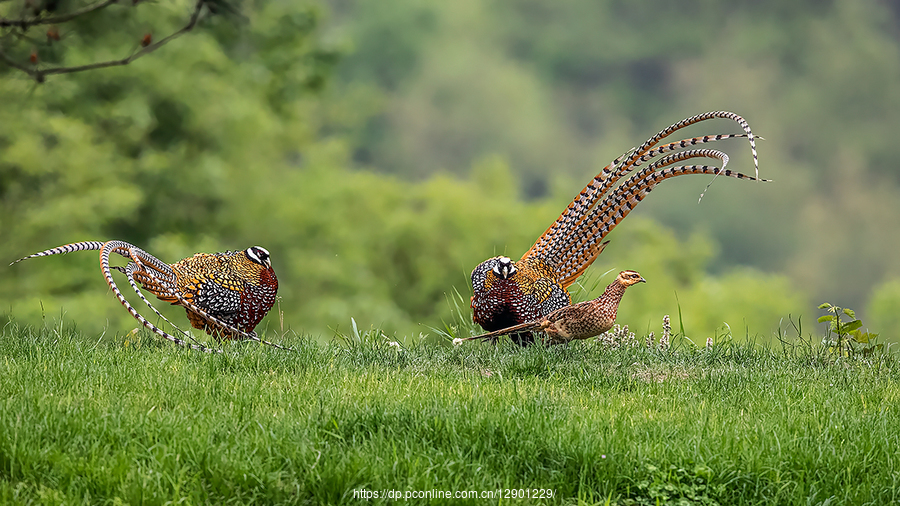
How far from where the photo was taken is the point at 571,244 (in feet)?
22.4

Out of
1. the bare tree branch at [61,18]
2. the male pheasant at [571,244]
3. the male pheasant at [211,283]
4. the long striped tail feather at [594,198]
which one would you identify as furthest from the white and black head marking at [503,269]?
the bare tree branch at [61,18]

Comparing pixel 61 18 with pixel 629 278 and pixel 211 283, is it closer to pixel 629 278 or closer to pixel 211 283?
pixel 211 283

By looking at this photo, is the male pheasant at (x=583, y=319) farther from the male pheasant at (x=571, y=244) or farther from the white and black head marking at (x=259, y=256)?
the white and black head marking at (x=259, y=256)

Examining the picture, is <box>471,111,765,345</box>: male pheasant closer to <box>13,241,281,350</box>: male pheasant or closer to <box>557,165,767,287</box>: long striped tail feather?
<box>557,165,767,287</box>: long striped tail feather

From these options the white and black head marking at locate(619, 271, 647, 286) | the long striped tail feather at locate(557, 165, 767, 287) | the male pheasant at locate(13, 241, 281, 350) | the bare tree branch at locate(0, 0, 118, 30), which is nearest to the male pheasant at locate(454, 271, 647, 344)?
the white and black head marking at locate(619, 271, 647, 286)

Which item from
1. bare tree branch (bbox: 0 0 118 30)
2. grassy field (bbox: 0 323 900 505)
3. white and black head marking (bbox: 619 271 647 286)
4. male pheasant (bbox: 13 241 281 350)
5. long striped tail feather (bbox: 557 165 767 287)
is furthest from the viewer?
long striped tail feather (bbox: 557 165 767 287)

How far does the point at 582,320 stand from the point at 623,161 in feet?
5.28

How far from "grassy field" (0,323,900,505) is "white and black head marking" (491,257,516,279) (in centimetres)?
111

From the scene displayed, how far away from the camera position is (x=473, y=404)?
4164 mm

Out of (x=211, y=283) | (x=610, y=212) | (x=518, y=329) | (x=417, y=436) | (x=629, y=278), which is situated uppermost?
(x=610, y=212)

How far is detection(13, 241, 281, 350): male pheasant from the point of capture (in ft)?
19.6

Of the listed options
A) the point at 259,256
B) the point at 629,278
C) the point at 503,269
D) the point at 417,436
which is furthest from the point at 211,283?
the point at 629,278

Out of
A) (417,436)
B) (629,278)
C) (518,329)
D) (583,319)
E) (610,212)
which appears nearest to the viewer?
(417,436)

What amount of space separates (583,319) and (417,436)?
263 cm
